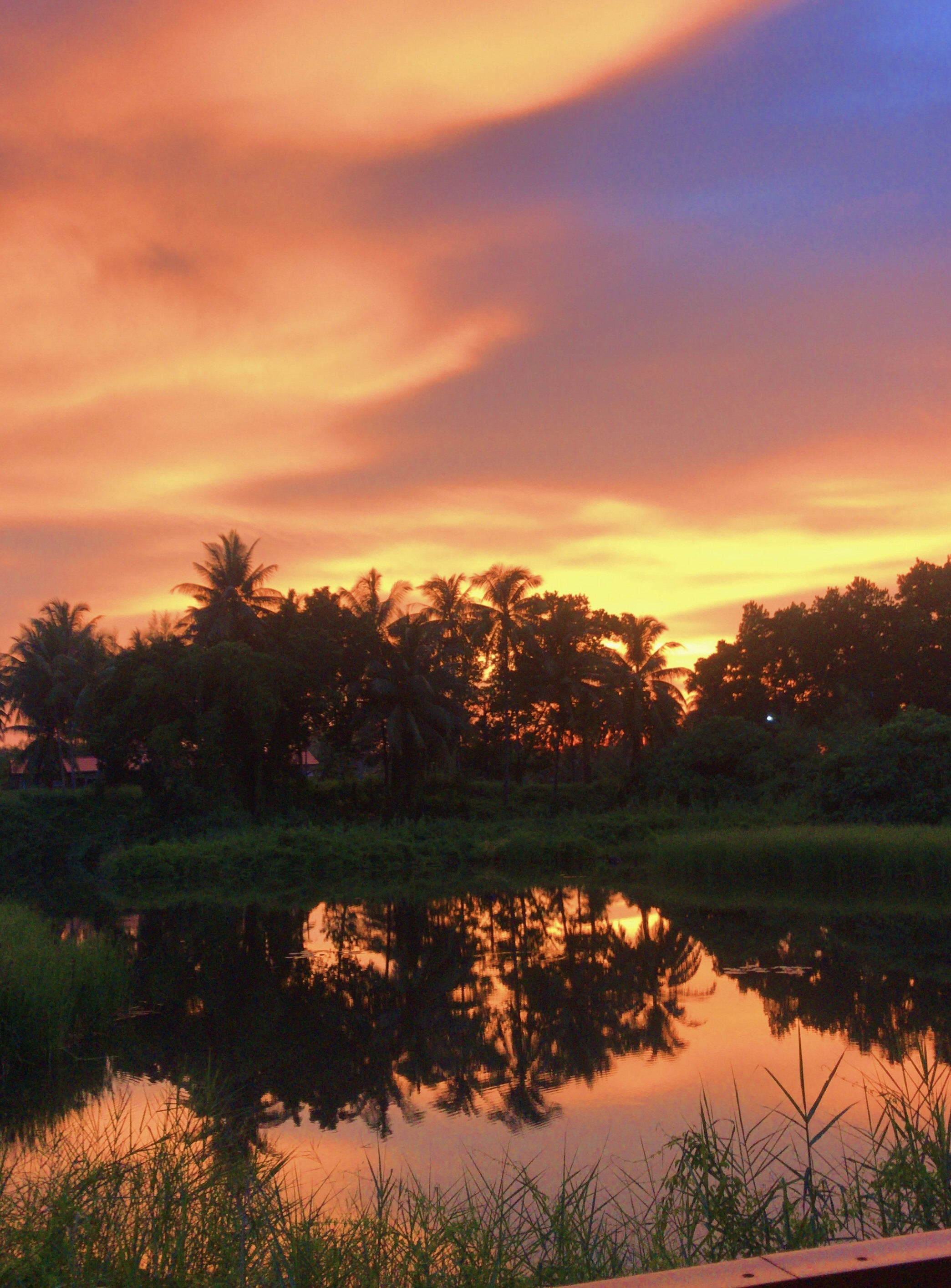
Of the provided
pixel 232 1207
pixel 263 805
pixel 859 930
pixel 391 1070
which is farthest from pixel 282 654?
pixel 232 1207

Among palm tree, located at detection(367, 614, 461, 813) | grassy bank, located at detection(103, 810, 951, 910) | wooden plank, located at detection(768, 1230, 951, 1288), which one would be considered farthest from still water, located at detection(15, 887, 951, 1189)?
palm tree, located at detection(367, 614, 461, 813)

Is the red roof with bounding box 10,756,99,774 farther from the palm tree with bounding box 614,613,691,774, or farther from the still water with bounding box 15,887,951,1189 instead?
the still water with bounding box 15,887,951,1189

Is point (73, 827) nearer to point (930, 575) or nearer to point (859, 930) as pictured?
point (859, 930)

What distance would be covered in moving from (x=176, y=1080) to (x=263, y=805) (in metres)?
31.4

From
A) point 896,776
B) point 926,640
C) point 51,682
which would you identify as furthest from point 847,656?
point 51,682

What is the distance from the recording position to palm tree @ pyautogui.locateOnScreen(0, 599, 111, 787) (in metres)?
48.9

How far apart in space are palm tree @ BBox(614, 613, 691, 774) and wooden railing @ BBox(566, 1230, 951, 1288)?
44512 mm

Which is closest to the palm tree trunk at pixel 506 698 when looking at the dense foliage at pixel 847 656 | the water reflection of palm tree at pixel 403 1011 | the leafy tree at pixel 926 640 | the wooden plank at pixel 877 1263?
the dense foliage at pixel 847 656

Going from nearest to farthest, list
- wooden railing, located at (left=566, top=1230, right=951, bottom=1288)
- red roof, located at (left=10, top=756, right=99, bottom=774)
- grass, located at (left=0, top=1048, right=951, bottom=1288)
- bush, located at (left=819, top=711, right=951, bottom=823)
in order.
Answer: wooden railing, located at (left=566, top=1230, right=951, bottom=1288)
grass, located at (left=0, top=1048, right=951, bottom=1288)
bush, located at (left=819, top=711, right=951, bottom=823)
red roof, located at (left=10, top=756, right=99, bottom=774)

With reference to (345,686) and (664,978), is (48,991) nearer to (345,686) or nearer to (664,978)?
(664,978)

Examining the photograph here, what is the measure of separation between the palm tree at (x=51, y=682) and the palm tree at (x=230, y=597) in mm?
7424

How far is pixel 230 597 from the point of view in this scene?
4175cm

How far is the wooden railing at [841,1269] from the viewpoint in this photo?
1498mm

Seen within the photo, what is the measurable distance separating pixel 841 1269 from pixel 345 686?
40261 millimetres
